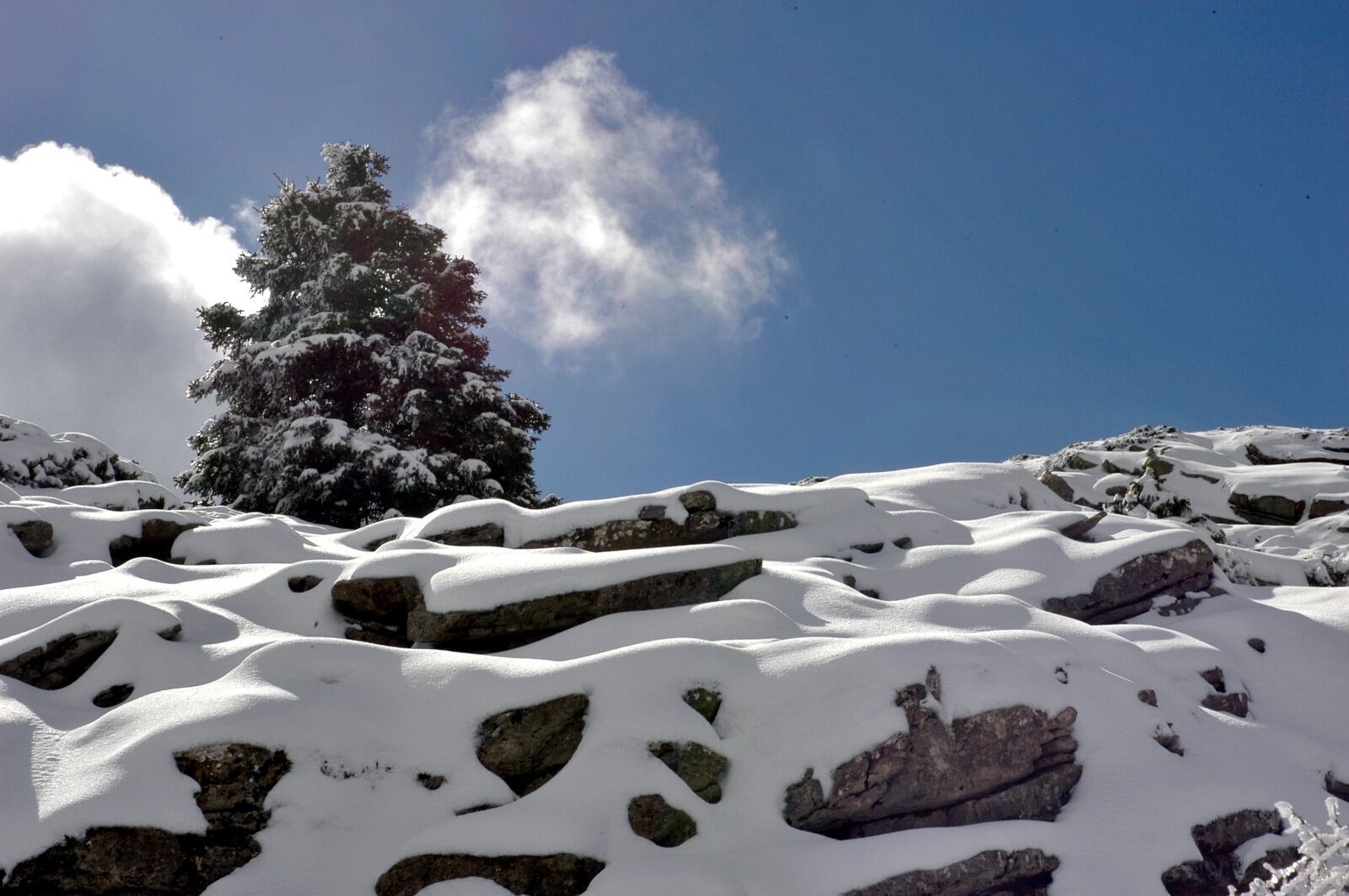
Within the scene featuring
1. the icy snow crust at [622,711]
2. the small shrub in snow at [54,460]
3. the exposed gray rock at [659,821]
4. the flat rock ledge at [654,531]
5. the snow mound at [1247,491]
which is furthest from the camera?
the small shrub in snow at [54,460]

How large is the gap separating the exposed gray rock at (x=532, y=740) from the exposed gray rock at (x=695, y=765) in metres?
0.51

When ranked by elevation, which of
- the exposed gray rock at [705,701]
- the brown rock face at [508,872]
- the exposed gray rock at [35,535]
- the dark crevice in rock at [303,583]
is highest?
the exposed gray rock at [35,535]

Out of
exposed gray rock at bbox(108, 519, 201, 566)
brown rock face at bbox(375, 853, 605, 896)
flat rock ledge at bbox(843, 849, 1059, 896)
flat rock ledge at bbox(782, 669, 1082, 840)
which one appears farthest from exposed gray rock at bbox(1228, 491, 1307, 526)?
exposed gray rock at bbox(108, 519, 201, 566)

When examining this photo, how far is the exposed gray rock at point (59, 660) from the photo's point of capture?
5223mm

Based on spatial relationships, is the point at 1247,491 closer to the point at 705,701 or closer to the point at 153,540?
the point at 705,701

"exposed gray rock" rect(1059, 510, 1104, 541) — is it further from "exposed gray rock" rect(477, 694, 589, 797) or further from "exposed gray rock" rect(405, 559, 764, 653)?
"exposed gray rock" rect(477, 694, 589, 797)

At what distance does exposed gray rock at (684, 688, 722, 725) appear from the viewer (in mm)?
5027

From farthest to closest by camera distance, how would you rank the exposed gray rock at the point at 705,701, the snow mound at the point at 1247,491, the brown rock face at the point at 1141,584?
the snow mound at the point at 1247,491 < the brown rock face at the point at 1141,584 < the exposed gray rock at the point at 705,701

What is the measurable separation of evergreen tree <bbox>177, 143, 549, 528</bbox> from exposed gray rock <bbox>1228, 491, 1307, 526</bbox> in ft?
46.9

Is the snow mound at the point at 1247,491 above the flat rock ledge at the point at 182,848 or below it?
above

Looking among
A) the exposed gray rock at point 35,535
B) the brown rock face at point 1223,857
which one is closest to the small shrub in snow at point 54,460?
the exposed gray rock at point 35,535

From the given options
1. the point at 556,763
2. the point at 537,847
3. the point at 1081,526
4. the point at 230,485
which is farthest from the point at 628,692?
the point at 230,485

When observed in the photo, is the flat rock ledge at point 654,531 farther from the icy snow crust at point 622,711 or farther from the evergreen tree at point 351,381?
the evergreen tree at point 351,381

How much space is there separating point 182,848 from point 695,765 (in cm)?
267
